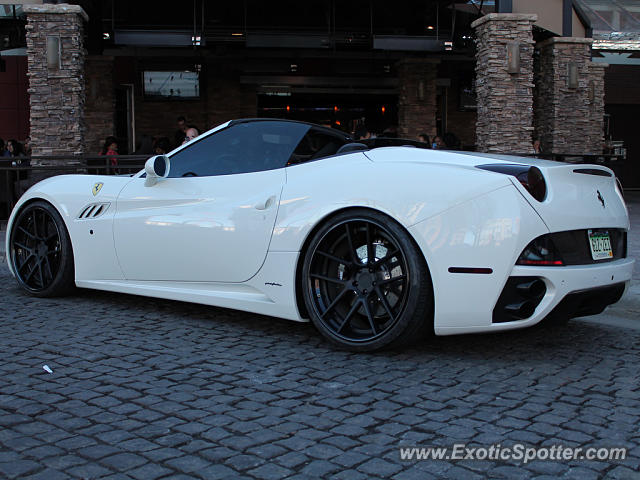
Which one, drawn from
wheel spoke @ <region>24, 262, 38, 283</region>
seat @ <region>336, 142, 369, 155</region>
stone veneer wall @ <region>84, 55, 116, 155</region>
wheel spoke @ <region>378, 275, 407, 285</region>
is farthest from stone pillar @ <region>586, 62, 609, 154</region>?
wheel spoke @ <region>378, 275, 407, 285</region>

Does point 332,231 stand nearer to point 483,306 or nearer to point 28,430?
point 483,306

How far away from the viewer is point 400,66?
2050 cm

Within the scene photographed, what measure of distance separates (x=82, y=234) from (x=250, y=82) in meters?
16.2

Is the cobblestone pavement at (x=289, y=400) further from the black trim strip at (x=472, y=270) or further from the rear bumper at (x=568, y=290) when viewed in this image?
the black trim strip at (x=472, y=270)

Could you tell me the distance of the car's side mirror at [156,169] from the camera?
4.88 m

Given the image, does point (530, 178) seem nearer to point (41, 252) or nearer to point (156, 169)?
point (156, 169)

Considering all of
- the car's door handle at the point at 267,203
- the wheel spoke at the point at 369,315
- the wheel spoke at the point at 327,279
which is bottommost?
the wheel spoke at the point at 369,315

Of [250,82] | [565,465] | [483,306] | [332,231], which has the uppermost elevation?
[250,82]

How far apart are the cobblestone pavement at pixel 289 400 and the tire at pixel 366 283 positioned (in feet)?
0.53

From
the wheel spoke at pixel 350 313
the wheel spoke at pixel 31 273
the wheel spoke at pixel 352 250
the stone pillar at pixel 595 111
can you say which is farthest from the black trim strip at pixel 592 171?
the stone pillar at pixel 595 111

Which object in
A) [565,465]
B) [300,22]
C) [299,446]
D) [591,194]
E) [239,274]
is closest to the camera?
[565,465]

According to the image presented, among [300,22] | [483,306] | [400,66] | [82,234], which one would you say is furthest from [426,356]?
[400,66]

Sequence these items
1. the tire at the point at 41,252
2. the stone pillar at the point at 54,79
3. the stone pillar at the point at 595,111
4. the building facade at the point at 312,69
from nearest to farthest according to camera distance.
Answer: the tire at the point at 41,252, the stone pillar at the point at 54,79, the building facade at the point at 312,69, the stone pillar at the point at 595,111

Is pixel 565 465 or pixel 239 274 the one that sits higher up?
pixel 239 274
